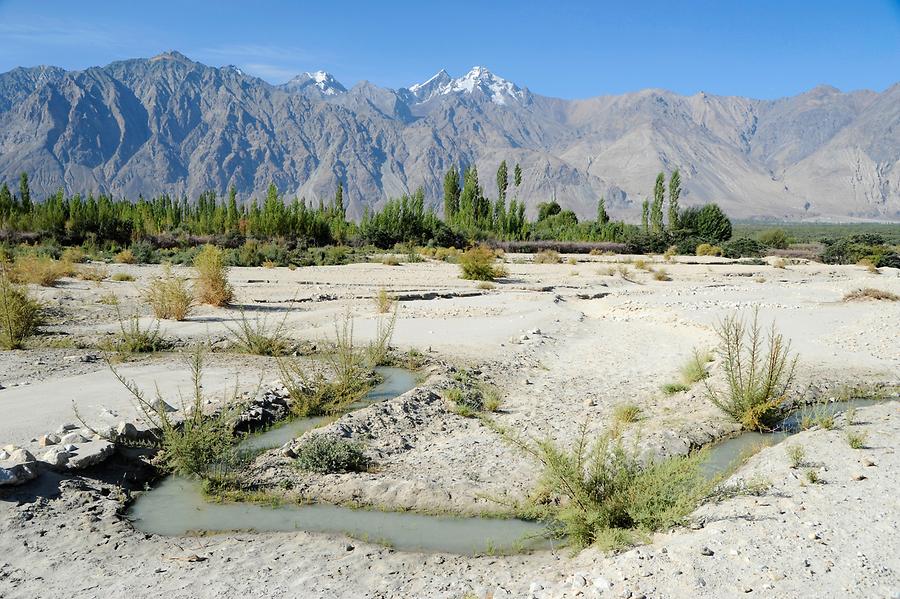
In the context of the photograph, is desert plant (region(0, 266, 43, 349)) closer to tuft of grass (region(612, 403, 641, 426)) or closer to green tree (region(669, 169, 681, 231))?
tuft of grass (region(612, 403, 641, 426))

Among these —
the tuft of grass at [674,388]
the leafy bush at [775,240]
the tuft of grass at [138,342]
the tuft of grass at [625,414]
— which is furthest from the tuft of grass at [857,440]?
the leafy bush at [775,240]

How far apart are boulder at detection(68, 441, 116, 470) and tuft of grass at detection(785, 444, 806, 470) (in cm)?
779

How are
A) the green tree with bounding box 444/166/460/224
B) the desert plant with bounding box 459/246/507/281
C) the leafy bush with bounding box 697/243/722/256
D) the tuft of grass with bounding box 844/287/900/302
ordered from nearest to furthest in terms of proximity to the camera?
the tuft of grass with bounding box 844/287/900/302 → the desert plant with bounding box 459/246/507/281 → the leafy bush with bounding box 697/243/722/256 → the green tree with bounding box 444/166/460/224

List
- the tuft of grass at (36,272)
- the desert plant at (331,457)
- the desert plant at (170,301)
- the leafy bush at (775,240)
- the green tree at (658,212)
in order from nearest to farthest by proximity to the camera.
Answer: the desert plant at (331,457) < the desert plant at (170,301) < the tuft of grass at (36,272) < the leafy bush at (775,240) < the green tree at (658,212)

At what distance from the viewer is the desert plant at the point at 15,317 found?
1426 centimetres

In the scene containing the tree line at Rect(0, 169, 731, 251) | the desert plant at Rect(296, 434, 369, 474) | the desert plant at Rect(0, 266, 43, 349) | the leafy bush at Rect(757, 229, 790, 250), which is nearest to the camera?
the desert plant at Rect(296, 434, 369, 474)

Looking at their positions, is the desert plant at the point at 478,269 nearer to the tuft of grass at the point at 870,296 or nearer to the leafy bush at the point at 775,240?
the tuft of grass at the point at 870,296

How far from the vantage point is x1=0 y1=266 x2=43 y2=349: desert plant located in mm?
14258

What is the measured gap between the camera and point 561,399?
1173 centimetres

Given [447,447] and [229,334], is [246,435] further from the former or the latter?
[229,334]

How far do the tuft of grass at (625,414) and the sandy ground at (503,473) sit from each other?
32 cm

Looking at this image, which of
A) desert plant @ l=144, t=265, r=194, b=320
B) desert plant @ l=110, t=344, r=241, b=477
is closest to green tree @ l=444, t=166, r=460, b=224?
desert plant @ l=144, t=265, r=194, b=320

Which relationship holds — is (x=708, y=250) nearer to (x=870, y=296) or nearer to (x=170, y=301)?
(x=870, y=296)

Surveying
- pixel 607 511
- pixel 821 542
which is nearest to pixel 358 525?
pixel 607 511
